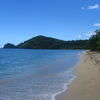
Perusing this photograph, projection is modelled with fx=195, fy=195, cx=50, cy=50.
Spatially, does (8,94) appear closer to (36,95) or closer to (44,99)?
(36,95)

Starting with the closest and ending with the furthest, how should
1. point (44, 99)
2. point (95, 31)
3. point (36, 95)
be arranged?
1. point (44, 99)
2. point (36, 95)
3. point (95, 31)

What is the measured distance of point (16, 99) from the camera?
8.37 meters

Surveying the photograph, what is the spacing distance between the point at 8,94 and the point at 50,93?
6.62 feet

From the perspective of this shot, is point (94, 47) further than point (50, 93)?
Yes

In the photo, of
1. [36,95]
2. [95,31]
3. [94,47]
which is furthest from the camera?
[94,47]

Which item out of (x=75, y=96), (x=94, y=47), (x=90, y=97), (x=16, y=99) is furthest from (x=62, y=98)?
(x=94, y=47)

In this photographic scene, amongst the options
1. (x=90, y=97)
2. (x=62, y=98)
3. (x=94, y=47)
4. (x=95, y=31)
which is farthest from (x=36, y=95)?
(x=94, y=47)

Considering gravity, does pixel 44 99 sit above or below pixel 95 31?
below

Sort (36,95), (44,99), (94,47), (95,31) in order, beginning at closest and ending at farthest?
(44,99), (36,95), (95,31), (94,47)

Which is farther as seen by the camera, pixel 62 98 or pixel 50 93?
pixel 50 93

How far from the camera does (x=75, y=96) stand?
28.6 feet

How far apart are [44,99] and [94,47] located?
88.2m

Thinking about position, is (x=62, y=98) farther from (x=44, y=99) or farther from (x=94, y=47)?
(x=94, y=47)

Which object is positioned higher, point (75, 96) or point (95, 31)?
point (95, 31)
